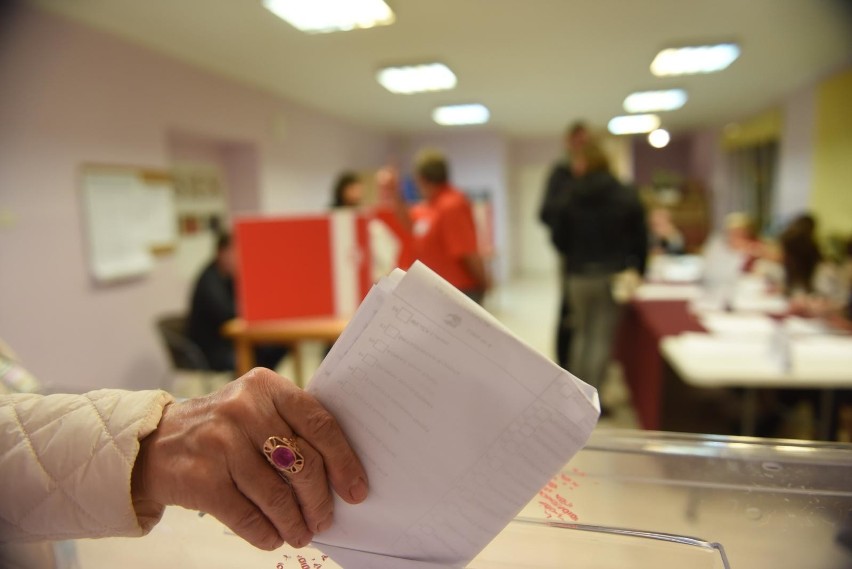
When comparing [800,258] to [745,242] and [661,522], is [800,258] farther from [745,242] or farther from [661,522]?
[661,522]

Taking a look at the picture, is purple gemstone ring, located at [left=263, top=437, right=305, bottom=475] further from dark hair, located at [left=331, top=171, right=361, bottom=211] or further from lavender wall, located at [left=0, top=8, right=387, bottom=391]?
dark hair, located at [left=331, top=171, right=361, bottom=211]

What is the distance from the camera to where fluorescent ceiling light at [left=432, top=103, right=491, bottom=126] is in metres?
5.75

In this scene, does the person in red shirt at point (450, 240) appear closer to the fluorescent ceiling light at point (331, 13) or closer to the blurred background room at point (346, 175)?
the blurred background room at point (346, 175)

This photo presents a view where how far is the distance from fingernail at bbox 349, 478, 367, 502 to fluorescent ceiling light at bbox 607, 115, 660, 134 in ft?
16.8

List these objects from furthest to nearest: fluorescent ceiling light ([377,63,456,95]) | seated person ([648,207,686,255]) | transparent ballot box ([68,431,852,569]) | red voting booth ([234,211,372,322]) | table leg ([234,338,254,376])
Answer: seated person ([648,207,686,255]) → fluorescent ceiling light ([377,63,456,95]) → table leg ([234,338,254,376]) → red voting booth ([234,211,372,322]) → transparent ballot box ([68,431,852,569])

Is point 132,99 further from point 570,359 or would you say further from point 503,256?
point 503,256

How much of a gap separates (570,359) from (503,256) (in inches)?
195

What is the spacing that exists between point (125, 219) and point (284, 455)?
332 cm

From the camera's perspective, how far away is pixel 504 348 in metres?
0.38

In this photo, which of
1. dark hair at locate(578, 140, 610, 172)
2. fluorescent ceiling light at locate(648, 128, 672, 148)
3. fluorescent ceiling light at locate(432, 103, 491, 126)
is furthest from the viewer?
fluorescent ceiling light at locate(648, 128, 672, 148)

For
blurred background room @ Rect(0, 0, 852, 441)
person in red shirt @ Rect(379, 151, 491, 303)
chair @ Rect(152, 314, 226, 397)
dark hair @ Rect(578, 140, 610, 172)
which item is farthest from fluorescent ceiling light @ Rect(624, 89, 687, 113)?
chair @ Rect(152, 314, 226, 397)

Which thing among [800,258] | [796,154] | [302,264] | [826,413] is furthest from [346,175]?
[796,154]

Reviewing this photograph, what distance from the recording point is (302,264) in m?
2.38

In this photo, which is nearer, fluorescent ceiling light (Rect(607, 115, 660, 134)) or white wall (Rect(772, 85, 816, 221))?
white wall (Rect(772, 85, 816, 221))
